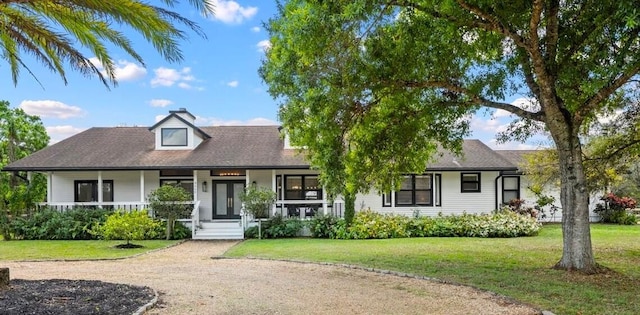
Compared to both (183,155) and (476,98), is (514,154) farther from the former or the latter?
(476,98)

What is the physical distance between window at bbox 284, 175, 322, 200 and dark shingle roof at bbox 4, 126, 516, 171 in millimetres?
1270

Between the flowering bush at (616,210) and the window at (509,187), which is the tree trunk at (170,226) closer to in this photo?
the window at (509,187)

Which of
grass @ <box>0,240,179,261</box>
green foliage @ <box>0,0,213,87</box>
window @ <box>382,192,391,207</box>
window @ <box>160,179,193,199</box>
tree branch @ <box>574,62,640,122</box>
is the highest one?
green foliage @ <box>0,0,213,87</box>

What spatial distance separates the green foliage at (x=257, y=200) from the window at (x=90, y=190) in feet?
23.6

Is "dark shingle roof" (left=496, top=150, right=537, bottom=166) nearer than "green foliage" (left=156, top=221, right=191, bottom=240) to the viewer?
No

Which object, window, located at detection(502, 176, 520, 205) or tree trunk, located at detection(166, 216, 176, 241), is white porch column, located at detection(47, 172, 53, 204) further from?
window, located at detection(502, 176, 520, 205)

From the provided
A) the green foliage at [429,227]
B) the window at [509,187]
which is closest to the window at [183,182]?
the green foliage at [429,227]

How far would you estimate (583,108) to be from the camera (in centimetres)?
943

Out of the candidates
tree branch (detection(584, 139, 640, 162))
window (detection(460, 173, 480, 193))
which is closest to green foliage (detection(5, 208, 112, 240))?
window (detection(460, 173, 480, 193))

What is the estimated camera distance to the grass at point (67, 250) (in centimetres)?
1325

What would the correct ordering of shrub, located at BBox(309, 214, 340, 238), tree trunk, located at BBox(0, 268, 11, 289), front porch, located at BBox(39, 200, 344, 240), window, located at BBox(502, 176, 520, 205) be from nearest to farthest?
tree trunk, located at BBox(0, 268, 11, 289)
shrub, located at BBox(309, 214, 340, 238)
front porch, located at BBox(39, 200, 344, 240)
window, located at BBox(502, 176, 520, 205)

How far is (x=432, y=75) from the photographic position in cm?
1052

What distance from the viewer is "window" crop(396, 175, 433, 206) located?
2169cm

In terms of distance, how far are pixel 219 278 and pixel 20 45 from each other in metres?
5.71
